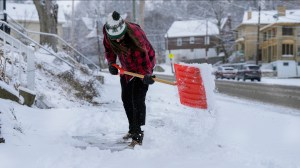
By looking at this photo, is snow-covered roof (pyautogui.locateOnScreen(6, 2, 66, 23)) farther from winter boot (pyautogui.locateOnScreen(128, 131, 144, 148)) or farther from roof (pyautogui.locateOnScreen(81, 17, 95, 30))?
winter boot (pyautogui.locateOnScreen(128, 131, 144, 148))

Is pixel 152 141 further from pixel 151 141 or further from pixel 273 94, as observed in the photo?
pixel 273 94

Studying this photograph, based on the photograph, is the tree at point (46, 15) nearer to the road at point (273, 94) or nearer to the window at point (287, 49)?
the road at point (273, 94)

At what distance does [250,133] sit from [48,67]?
583cm

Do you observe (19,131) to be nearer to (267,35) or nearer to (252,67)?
(252,67)

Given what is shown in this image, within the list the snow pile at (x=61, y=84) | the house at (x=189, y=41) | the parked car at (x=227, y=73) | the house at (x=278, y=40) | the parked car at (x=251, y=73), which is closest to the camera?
the snow pile at (x=61, y=84)

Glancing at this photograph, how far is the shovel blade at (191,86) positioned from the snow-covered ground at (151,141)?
139 mm

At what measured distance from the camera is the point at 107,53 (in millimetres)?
5676

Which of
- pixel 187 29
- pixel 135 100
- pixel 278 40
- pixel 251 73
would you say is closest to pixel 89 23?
pixel 187 29

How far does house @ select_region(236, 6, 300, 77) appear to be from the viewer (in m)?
52.6

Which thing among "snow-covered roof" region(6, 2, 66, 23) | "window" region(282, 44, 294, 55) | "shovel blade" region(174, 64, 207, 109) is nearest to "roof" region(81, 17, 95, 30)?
"snow-covered roof" region(6, 2, 66, 23)

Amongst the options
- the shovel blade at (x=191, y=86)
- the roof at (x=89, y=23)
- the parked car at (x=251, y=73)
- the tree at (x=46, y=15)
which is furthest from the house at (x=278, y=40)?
the shovel blade at (x=191, y=86)

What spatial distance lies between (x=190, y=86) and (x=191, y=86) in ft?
0.06

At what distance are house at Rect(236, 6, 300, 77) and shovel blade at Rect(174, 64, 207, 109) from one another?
44560 mm

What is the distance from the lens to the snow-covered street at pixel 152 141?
4258mm
